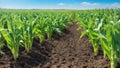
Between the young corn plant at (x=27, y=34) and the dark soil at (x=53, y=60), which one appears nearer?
the dark soil at (x=53, y=60)

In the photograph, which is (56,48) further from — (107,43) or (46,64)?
A: (107,43)

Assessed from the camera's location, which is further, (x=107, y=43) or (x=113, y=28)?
(x=107, y=43)

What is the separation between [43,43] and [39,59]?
74.0 inches

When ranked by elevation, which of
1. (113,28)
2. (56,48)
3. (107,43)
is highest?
Answer: (113,28)

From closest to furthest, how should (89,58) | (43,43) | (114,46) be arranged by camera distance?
(114,46) → (89,58) → (43,43)

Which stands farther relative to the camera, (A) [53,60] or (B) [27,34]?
(B) [27,34]

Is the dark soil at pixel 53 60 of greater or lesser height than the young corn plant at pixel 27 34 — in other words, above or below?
below

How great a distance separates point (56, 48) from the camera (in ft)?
21.5

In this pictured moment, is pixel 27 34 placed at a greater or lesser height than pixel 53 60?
greater

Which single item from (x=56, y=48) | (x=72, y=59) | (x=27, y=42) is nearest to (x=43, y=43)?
(x=56, y=48)

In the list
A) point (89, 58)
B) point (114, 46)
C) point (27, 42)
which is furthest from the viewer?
point (27, 42)

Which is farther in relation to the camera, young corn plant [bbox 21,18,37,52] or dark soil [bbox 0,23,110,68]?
young corn plant [bbox 21,18,37,52]

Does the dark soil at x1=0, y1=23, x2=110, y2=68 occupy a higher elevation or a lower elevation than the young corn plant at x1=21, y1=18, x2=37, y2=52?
lower

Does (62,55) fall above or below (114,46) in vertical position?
below
